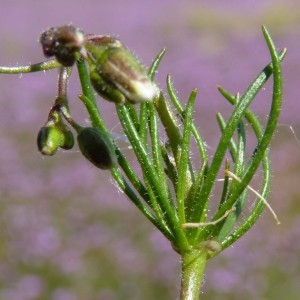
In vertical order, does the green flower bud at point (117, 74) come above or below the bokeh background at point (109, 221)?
above

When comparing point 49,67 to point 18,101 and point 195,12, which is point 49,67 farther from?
point 195,12

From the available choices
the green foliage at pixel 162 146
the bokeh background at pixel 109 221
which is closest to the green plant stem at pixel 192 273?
the green foliage at pixel 162 146

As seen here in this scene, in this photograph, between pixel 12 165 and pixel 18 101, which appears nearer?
pixel 12 165

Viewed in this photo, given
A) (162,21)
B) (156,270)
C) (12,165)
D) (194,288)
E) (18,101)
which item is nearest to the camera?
(194,288)

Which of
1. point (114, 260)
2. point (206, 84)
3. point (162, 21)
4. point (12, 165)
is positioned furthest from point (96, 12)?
point (114, 260)

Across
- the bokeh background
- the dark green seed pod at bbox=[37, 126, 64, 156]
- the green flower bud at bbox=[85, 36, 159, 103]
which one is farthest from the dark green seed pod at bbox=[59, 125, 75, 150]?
the bokeh background

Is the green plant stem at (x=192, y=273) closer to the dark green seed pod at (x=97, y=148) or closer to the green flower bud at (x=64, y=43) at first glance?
the dark green seed pod at (x=97, y=148)

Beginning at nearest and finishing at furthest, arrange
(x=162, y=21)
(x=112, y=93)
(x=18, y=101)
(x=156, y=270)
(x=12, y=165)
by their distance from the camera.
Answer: (x=112, y=93) < (x=156, y=270) < (x=12, y=165) < (x=18, y=101) < (x=162, y=21)
